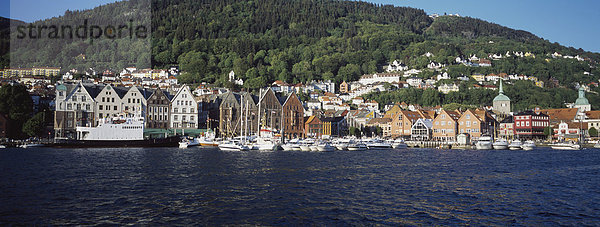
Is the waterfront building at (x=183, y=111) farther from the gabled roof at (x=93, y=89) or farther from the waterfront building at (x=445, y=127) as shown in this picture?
the waterfront building at (x=445, y=127)

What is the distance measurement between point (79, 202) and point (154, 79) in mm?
162308

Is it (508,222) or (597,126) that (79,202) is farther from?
(597,126)

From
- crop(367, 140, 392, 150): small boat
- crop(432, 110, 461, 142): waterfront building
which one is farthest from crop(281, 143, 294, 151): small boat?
crop(432, 110, 461, 142): waterfront building

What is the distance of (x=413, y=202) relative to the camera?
26.8 metres

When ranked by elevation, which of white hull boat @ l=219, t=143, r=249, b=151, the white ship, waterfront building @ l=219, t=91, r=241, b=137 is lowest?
white hull boat @ l=219, t=143, r=249, b=151

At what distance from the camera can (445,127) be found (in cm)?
11162

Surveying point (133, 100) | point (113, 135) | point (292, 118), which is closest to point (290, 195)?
point (113, 135)

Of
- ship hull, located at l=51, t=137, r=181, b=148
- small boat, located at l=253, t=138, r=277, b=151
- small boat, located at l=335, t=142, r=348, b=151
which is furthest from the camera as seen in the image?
small boat, located at l=335, t=142, r=348, b=151

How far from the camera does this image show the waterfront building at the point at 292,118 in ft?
369

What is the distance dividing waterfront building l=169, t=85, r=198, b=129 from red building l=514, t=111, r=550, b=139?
267ft

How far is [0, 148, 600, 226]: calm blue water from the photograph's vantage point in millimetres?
22344

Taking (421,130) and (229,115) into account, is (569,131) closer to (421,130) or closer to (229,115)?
(421,130)

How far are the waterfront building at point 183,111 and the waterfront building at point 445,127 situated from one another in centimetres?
5530

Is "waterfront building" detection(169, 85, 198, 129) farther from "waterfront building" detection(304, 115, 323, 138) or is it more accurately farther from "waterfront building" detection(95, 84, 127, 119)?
"waterfront building" detection(304, 115, 323, 138)
